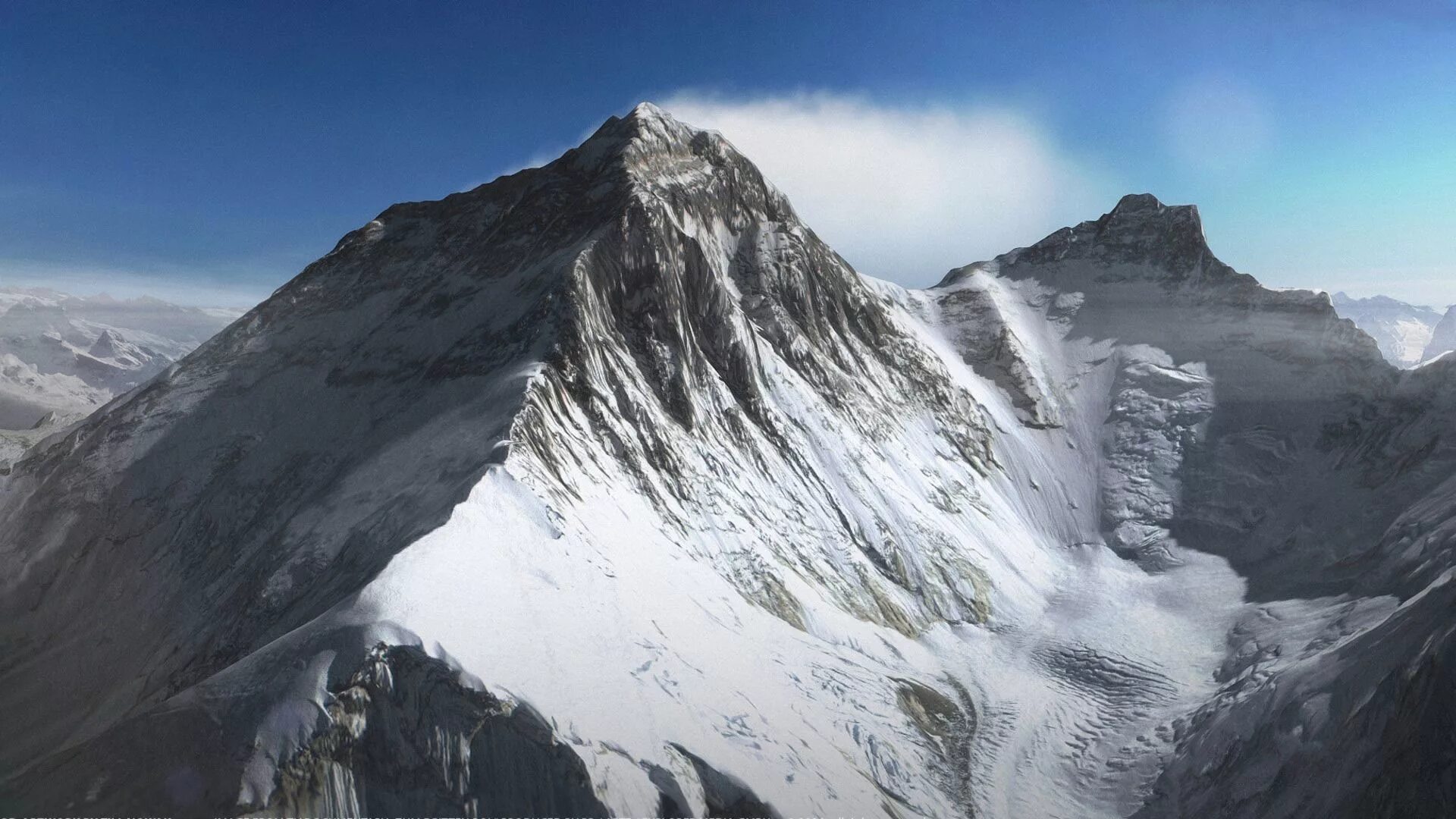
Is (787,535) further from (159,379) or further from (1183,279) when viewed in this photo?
(1183,279)

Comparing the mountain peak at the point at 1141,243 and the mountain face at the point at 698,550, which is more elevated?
the mountain peak at the point at 1141,243

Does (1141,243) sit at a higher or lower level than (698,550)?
higher

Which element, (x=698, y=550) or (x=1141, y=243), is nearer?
(x=698, y=550)

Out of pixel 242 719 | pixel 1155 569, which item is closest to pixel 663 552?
pixel 242 719

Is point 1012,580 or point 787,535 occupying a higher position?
point 1012,580

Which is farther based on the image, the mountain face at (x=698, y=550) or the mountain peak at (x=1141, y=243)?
the mountain peak at (x=1141, y=243)

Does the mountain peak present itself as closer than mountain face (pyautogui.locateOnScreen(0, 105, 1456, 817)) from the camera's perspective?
No

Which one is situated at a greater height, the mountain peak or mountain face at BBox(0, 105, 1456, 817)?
the mountain peak

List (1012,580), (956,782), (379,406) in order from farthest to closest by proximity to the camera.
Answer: (1012,580) → (379,406) → (956,782)
